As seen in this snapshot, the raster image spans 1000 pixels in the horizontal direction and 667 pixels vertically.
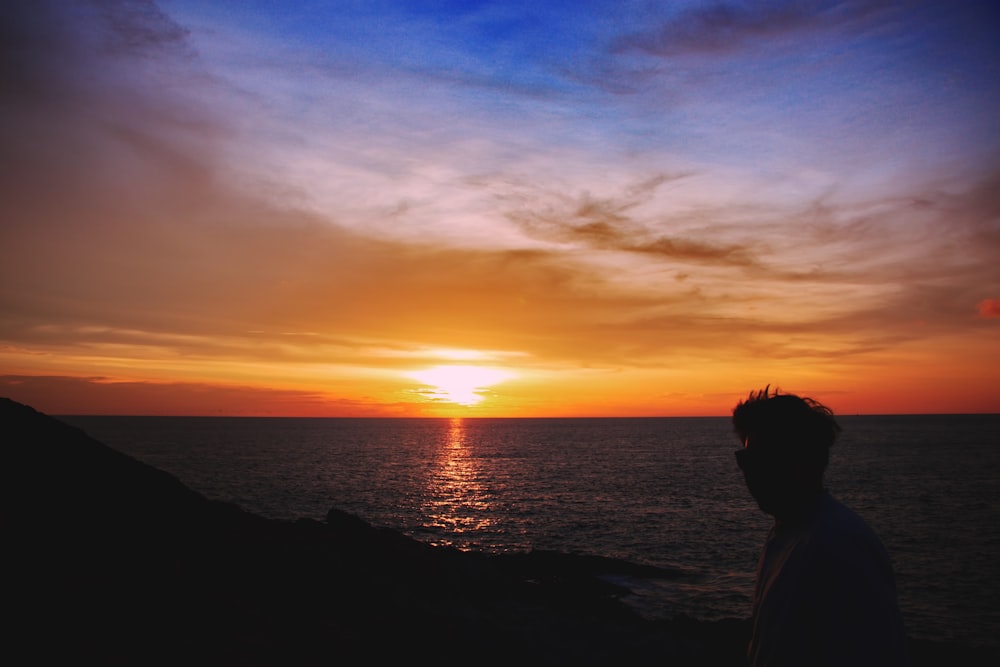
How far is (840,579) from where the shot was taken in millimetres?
2631

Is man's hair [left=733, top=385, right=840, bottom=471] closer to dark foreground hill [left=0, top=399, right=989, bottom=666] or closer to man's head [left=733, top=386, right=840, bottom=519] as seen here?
man's head [left=733, top=386, right=840, bottom=519]

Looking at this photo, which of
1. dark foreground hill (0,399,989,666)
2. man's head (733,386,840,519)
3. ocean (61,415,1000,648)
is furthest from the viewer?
ocean (61,415,1000,648)

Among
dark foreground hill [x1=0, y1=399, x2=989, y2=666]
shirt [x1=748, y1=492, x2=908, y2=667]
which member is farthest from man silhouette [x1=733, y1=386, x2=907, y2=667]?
dark foreground hill [x1=0, y1=399, x2=989, y2=666]

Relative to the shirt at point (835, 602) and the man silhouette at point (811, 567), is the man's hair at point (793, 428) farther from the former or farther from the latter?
the shirt at point (835, 602)

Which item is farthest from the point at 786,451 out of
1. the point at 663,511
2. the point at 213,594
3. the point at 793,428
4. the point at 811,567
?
the point at 663,511

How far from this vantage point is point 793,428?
10.0 ft

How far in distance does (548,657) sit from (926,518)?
4453cm

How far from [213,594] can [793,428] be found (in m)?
10.5

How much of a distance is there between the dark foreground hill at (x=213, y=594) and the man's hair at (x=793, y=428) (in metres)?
8.48

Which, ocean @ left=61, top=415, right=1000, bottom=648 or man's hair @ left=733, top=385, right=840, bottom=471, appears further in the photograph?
ocean @ left=61, top=415, right=1000, bottom=648

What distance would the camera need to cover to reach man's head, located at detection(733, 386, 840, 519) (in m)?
3.03

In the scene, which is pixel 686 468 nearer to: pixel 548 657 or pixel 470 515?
pixel 470 515

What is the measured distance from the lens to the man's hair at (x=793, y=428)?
3057 millimetres

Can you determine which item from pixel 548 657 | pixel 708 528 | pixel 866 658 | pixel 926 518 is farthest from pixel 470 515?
pixel 866 658
